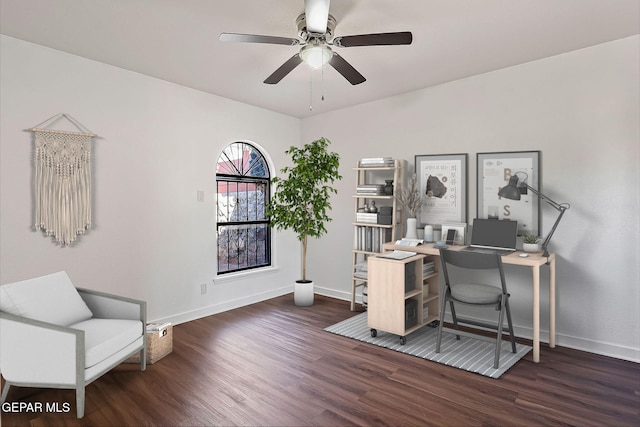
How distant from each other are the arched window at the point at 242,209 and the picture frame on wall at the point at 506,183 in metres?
2.71

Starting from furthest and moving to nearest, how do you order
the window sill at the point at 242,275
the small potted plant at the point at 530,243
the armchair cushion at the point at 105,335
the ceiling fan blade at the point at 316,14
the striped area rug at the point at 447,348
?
the window sill at the point at 242,275, the small potted plant at the point at 530,243, the striped area rug at the point at 447,348, the armchair cushion at the point at 105,335, the ceiling fan blade at the point at 316,14

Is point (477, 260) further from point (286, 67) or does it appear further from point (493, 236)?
point (286, 67)

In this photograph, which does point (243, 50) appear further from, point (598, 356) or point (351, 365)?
point (598, 356)

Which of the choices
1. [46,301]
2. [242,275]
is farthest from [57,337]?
[242,275]

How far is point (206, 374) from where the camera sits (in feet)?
9.56

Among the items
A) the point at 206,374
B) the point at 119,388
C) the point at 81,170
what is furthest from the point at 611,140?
the point at 81,170

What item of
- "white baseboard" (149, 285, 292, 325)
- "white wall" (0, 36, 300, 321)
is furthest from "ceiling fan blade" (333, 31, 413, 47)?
"white baseboard" (149, 285, 292, 325)

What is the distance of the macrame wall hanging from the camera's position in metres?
3.15

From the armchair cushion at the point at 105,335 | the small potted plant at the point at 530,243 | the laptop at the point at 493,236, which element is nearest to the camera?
the armchair cushion at the point at 105,335

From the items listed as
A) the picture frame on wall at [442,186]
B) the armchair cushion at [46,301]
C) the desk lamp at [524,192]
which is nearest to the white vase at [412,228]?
the picture frame on wall at [442,186]

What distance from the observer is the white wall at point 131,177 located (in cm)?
305

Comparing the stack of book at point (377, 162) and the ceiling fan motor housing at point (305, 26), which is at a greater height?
the ceiling fan motor housing at point (305, 26)

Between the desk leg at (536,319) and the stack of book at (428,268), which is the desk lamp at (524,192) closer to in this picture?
the desk leg at (536,319)

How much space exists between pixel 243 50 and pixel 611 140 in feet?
10.3
